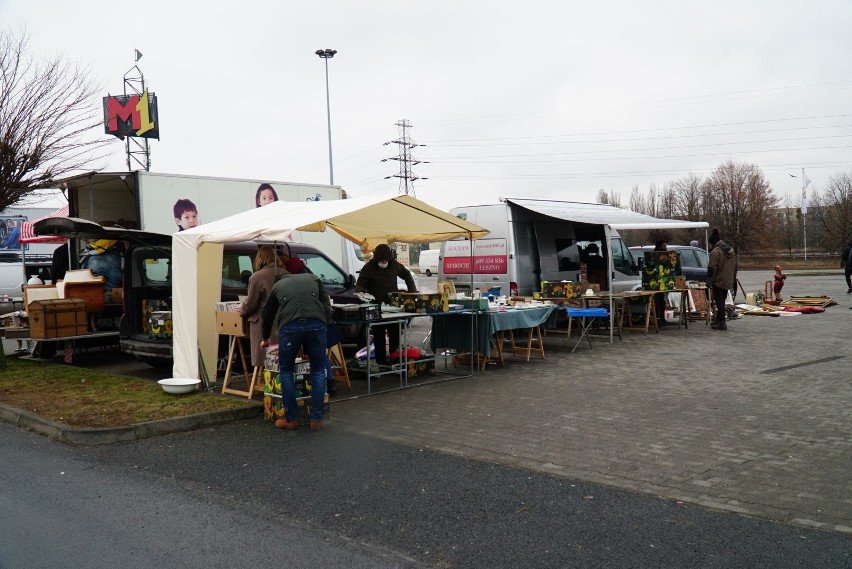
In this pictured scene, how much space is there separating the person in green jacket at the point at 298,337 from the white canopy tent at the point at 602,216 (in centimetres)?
667

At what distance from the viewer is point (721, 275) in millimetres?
14664

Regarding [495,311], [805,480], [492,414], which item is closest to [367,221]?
[495,311]

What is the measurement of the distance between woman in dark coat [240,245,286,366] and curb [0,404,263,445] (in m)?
0.81

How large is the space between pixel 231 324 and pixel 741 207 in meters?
51.7

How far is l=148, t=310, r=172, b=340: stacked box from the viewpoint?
10133 millimetres

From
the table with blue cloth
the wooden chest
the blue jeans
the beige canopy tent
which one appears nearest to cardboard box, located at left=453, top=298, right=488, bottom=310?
the table with blue cloth

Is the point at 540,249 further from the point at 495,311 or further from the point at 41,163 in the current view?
the point at 41,163

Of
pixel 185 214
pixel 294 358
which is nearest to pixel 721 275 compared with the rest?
pixel 294 358

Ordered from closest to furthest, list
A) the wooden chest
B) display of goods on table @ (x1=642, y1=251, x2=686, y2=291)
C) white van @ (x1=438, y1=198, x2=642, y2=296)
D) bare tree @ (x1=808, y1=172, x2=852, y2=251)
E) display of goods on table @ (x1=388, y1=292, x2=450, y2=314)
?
display of goods on table @ (x1=388, y1=292, x2=450, y2=314) < the wooden chest < white van @ (x1=438, y1=198, x2=642, y2=296) < display of goods on table @ (x1=642, y1=251, x2=686, y2=291) < bare tree @ (x1=808, y1=172, x2=852, y2=251)

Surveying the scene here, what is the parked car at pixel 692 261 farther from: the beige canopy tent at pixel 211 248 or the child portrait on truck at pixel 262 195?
the beige canopy tent at pixel 211 248

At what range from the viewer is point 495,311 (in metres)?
10.5

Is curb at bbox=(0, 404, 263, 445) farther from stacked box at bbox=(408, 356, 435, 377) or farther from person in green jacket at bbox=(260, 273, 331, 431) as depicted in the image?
stacked box at bbox=(408, 356, 435, 377)

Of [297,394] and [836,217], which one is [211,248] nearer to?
[297,394]

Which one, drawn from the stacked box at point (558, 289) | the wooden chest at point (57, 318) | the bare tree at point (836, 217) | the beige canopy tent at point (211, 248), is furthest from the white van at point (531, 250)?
the bare tree at point (836, 217)
